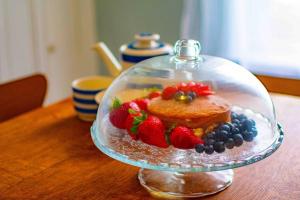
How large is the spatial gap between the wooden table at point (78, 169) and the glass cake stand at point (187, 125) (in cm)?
5

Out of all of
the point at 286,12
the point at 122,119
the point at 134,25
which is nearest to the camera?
the point at 122,119

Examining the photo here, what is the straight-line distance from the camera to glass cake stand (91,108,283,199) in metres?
0.91

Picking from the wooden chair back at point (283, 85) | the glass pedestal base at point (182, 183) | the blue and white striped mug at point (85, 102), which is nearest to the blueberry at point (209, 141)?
the glass pedestal base at point (182, 183)

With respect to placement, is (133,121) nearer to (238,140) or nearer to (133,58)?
(238,140)

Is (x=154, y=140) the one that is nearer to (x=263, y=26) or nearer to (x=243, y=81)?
(x=243, y=81)

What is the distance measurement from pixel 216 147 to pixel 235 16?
120cm

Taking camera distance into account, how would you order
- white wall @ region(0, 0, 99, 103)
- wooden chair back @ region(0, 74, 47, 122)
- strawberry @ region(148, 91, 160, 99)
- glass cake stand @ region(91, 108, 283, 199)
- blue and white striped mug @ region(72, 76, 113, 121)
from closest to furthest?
glass cake stand @ region(91, 108, 283, 199) → strawberry @ region(148, 91, 160, 99) → blue and white striped mug @ region(72, 76, 113, 121) → wooden chair back @ region(0, 74, 47, 122) → white wall @ region(0, 0, 99, 103)

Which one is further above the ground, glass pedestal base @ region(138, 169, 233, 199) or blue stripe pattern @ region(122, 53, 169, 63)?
blue stripe pattern @ region(122, 53, 169, 63)

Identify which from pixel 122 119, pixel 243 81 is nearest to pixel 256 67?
pixel 243 81

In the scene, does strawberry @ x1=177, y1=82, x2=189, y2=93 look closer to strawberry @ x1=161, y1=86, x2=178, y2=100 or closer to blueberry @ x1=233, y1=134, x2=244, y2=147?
strawberry @ x1=161, y1=86, x2=178, y2=100

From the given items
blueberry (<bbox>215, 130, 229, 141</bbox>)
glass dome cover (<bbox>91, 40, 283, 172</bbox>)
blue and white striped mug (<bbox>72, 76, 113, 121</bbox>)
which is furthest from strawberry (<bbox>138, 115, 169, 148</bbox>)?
blue and white striped mug (<bbox>72, 76, 113, 121</bbox>)

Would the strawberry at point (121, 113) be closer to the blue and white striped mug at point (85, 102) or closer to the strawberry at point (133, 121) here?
the strawberry at point (133, 121)

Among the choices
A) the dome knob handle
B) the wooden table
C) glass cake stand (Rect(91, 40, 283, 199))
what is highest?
the dome knob handle

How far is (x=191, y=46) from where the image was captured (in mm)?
1082
